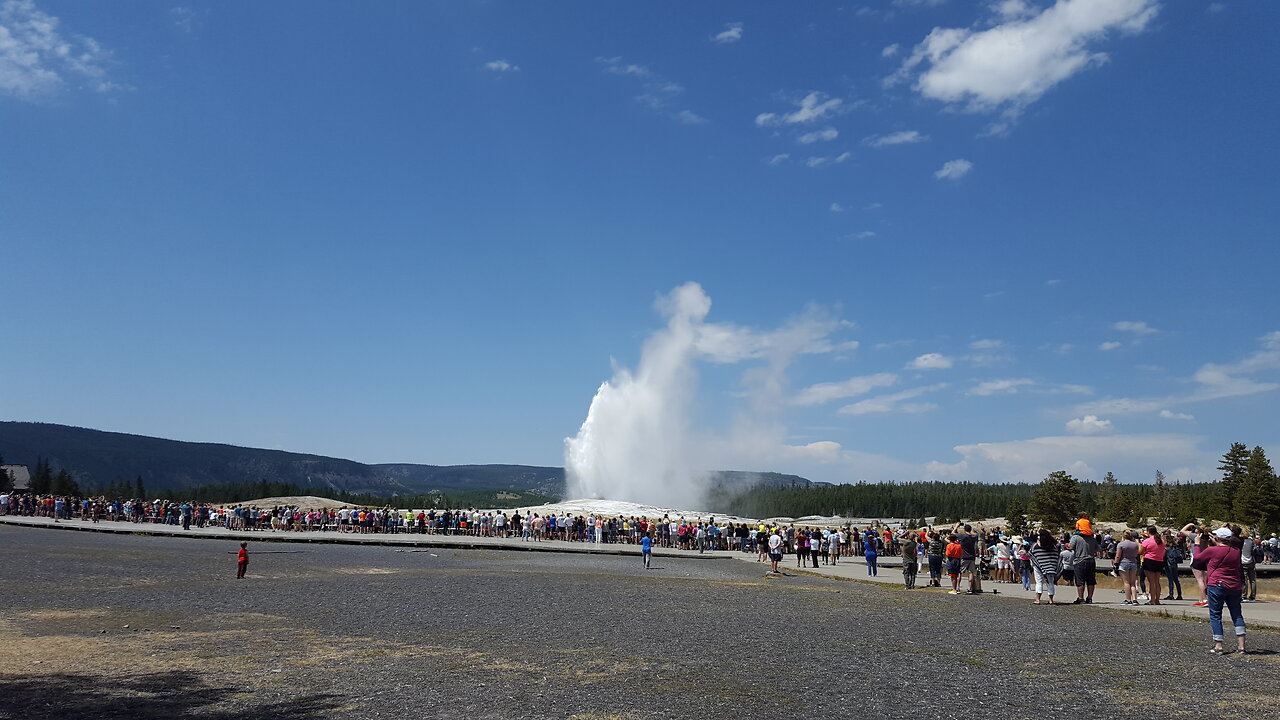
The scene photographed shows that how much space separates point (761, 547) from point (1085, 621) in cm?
1991

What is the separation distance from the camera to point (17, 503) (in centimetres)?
6900

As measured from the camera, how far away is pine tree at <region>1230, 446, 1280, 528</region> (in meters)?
84.9

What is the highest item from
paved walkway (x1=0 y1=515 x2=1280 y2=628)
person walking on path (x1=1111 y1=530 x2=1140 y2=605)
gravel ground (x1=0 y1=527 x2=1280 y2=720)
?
person walking on path (x1=1111 y1=530 x2=1140 y2=605)

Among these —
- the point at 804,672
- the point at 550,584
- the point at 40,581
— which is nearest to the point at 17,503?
the point at 40,581

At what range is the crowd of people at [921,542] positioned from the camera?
19.9 m

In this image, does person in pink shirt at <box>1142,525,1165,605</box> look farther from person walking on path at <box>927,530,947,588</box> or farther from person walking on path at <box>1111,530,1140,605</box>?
person walking on path at <box>927,530,947,588</box>

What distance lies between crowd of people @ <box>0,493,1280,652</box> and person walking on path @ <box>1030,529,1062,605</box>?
0.10 feet

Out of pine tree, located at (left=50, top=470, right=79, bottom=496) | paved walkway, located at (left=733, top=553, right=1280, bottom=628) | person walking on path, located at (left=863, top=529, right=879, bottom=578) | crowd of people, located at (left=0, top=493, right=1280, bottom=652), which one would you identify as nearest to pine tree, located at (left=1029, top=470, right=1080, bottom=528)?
crowd of people, located at (left=0, top=493, right=1280, bottom=652)

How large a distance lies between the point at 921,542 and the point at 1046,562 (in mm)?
16501

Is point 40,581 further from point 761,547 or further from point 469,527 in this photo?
point 469,527

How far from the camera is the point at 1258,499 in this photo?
85062 mm

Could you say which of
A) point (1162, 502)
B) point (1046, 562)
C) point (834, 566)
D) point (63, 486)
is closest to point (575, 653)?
point (1046, 562)

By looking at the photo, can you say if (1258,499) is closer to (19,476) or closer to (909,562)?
(909,562)

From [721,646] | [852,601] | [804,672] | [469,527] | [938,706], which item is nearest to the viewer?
[938,706]
